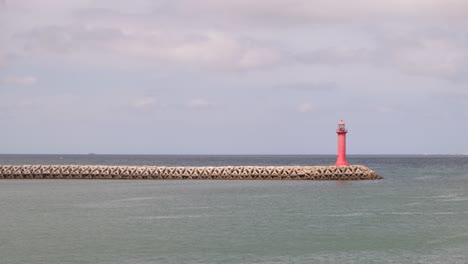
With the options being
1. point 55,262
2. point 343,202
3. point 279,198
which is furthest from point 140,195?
point 55,262

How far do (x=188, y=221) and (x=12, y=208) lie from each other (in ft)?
42.7

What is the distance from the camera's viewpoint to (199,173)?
68.1 metres

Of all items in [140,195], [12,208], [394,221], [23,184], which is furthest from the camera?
[23,184]

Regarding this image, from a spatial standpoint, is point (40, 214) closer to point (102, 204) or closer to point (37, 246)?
point (102, 204)

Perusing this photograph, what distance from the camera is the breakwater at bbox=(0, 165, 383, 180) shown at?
64688 millimetres

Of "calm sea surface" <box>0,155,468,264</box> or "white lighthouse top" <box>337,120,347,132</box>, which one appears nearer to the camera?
"calm sea surface" <box>0,155,468,264</box>

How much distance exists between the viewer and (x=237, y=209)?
1502 inches

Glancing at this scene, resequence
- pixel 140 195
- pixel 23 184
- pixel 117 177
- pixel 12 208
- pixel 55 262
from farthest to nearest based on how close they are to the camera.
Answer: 1. pixel 117 177
2. pixel 23 184
3. pixel 140 195
4. pixel 12 208
5. pixel 55 262

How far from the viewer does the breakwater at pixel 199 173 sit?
64688 millimetres

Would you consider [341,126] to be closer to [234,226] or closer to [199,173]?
[199,173]

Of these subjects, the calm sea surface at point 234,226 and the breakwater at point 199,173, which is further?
the breakwater at point 199,173

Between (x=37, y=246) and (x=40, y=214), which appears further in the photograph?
(x=40, y=214)

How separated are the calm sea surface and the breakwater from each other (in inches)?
513

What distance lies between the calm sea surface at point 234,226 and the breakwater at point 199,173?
1304 cm
